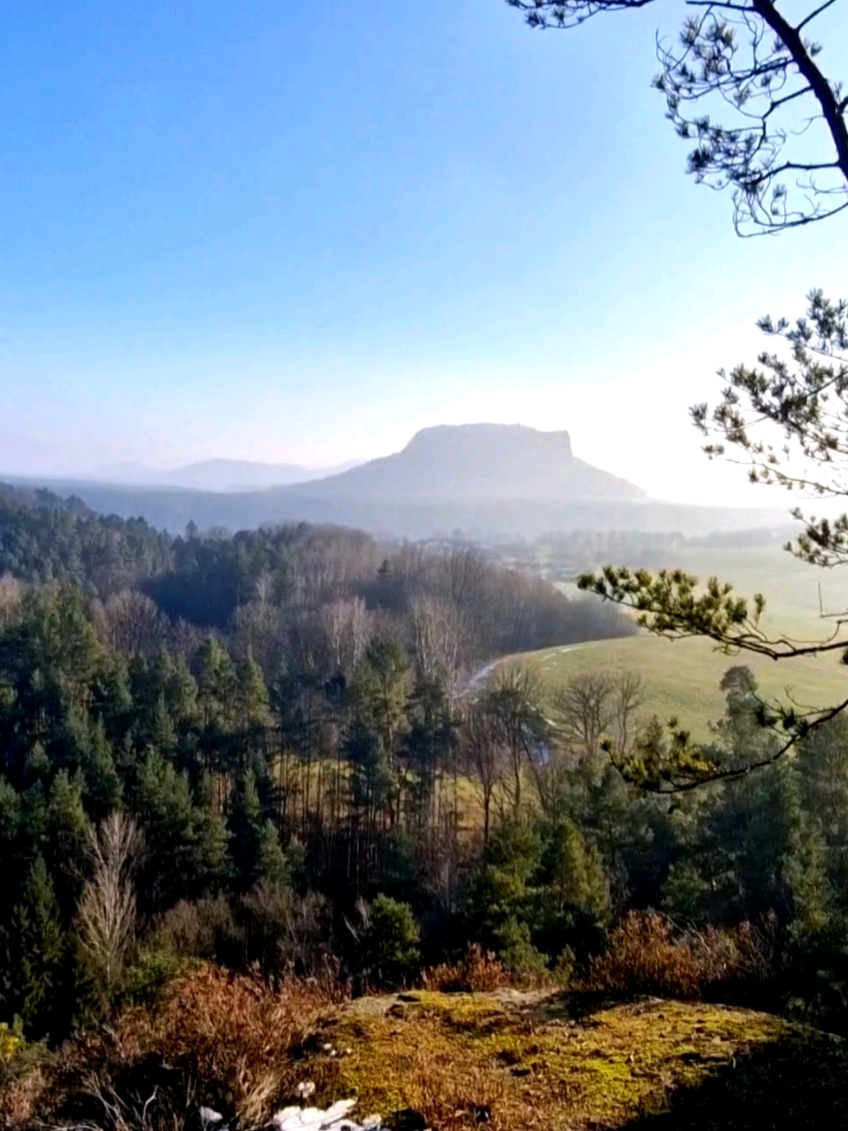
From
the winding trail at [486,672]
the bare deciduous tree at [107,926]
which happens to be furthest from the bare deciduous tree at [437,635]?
the bare deciduous tree at [107,926]

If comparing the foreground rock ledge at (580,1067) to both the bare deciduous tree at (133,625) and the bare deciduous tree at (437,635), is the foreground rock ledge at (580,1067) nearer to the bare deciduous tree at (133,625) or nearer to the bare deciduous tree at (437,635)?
the bare deciduous tree at (437,635)

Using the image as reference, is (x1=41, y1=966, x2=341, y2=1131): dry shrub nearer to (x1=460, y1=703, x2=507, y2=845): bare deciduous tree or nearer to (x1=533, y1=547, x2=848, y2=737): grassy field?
(x1=533, y1=547, x2=848, y2=737): grassy field

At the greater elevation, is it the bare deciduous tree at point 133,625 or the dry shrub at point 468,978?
the dry shrub at point 468,978

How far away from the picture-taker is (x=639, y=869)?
53.5 feet

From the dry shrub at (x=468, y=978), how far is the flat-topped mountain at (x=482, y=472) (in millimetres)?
126374

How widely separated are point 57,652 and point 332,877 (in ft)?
47.1

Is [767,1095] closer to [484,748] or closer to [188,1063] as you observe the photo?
[188,1063]

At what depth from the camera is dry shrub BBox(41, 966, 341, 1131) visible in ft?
11.7

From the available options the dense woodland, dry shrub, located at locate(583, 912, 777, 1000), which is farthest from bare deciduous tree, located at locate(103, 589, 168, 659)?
dry shrub, located at locate(583, 912, 777, 1000)

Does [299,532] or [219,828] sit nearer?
[219,828]

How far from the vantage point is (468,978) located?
19.9ft

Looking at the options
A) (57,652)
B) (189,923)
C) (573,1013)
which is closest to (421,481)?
(57,652)

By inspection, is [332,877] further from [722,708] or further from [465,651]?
[465,651]

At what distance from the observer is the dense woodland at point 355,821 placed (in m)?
11.5
